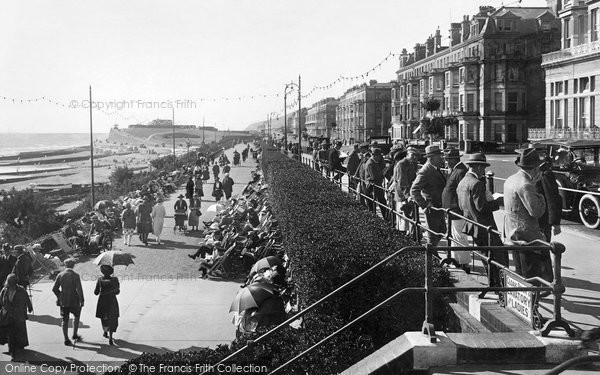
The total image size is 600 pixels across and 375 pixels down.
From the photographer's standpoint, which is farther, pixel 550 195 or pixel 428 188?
pixel 428 188

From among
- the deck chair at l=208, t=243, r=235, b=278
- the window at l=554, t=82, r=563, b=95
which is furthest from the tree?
the deck chair at l=208, t=243, r=235, b=278

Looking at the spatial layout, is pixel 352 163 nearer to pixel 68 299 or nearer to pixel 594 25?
pixel 68 299

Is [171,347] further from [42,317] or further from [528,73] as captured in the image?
[528,73]

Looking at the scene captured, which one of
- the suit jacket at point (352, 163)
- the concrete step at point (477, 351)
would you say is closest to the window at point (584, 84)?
the suit jacket at point (352, 163)

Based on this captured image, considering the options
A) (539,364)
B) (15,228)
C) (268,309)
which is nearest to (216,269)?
(268,309)

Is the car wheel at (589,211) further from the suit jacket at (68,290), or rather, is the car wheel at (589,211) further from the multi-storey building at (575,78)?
the multi-storey building at (575,78)

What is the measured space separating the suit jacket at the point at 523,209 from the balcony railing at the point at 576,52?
117ft

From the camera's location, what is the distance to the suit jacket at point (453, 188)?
9742 millimetres

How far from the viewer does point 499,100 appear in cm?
6731

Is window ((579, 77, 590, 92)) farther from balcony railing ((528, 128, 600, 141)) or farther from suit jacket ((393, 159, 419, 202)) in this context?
suit jacket ((393, 159, 419, 202))

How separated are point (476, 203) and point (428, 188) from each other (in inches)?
71.4

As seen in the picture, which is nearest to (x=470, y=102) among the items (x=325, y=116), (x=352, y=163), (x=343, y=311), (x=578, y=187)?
(x=352, y=163)

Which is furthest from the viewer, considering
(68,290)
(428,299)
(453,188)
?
(68,290)

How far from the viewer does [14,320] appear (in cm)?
1087
